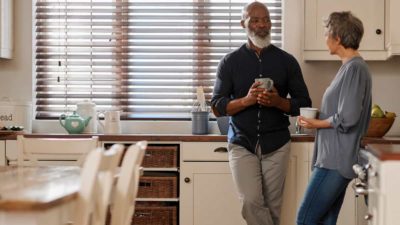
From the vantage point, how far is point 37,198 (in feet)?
5.45

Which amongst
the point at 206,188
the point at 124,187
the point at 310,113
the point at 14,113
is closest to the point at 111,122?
the point at 14,113

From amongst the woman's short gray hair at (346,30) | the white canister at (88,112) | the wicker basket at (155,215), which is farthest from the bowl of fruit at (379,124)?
the white canister at (88,112)

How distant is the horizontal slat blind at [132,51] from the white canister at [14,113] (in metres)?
0.22

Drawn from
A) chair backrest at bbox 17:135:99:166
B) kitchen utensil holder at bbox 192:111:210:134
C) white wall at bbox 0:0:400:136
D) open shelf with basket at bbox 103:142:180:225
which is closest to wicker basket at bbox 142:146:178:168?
open shelf with basket at bbox 103:142:180:225

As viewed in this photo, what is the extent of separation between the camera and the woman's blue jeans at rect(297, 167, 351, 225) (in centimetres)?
276

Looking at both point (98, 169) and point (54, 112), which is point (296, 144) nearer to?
point (54, 112)

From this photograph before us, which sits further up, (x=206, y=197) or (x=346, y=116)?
(x=346, y=116)

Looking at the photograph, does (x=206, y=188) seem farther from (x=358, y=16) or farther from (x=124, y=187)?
(x=124, y=187)

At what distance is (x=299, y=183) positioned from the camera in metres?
3.87

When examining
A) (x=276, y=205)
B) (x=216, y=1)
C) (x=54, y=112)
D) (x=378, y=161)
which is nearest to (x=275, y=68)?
(x=276, y=205)

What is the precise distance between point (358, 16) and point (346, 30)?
142cm

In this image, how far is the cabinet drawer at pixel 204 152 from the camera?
3922mm

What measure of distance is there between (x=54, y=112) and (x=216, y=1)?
140cm

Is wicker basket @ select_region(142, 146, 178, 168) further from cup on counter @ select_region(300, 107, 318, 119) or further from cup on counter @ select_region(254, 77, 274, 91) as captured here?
cup on counter @ select_region(300, 107, 318, 119)
